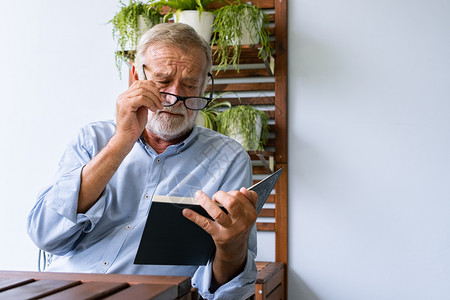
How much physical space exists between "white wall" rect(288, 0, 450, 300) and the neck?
924 millimetres

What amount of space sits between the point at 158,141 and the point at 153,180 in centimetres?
17

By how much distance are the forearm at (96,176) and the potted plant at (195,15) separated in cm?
114

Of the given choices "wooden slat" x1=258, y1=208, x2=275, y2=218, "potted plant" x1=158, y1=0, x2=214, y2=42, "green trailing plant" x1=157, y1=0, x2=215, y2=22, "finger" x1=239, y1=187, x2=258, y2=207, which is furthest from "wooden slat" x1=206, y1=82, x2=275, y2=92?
"finger" x1=239, y1=187, x2=258, y2=207

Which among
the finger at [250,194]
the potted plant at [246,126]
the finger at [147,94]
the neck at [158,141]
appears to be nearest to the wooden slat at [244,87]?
the potted plant at [246,126]

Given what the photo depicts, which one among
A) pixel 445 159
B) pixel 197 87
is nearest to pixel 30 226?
pixel 197 87

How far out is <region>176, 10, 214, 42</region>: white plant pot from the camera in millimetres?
2324

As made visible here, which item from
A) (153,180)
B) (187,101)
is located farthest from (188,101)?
(153,180)

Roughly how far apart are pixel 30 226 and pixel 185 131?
53 cm

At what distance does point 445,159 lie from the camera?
229 cm

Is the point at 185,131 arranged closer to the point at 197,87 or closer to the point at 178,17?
the point at 197,87

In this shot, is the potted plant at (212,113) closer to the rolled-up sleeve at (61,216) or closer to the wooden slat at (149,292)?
the rolled-up sleeve at (61,216)

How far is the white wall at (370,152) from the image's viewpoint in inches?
90.3

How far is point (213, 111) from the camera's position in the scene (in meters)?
2.48

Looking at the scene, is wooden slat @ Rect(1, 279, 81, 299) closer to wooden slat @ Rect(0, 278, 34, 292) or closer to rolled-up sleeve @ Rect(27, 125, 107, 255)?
wooden slat @ Rect(0, 278, 34, 292)
